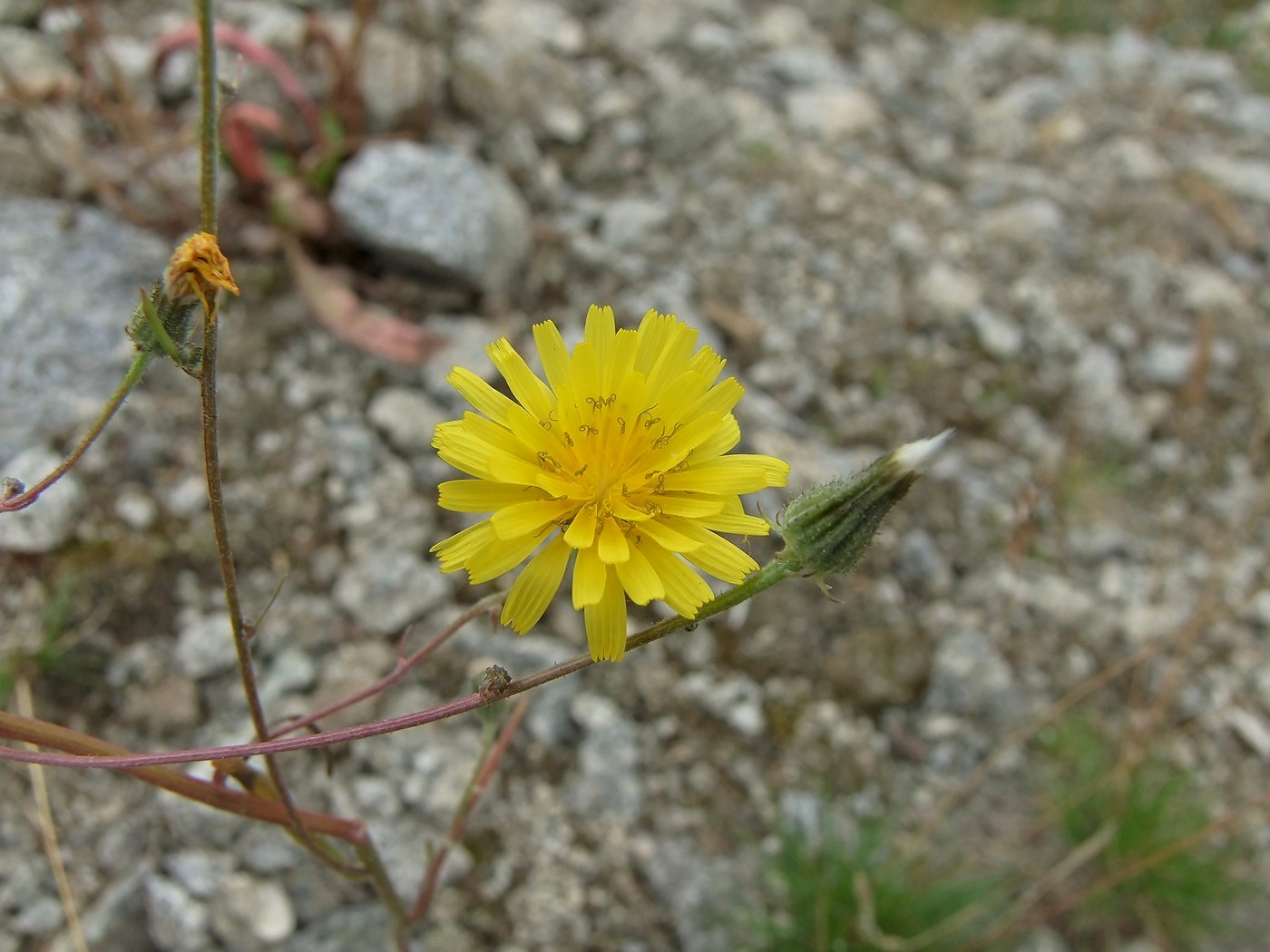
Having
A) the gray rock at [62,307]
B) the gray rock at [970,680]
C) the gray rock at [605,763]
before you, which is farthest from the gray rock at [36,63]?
the gray rock at [970,680]

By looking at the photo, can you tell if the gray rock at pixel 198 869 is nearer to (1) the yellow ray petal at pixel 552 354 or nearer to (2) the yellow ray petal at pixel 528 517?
(2) the yellow ray petal at pixel 528 517

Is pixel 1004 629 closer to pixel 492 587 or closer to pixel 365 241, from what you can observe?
pixel 492 587

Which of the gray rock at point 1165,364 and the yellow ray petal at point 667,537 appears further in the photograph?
the gray rock at point 1165,364

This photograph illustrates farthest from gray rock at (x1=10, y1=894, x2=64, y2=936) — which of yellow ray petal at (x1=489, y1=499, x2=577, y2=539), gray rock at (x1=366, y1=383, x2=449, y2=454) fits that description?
yellow ray petal at (x1=489, y1=499, x2=577, y2=539)

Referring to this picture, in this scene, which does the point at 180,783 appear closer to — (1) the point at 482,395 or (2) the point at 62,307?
(1) the point at 482,395

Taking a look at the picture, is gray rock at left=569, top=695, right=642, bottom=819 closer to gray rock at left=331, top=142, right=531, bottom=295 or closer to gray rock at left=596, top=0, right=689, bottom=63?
gray rock at left=331, top=142, right=531, bottom=295
